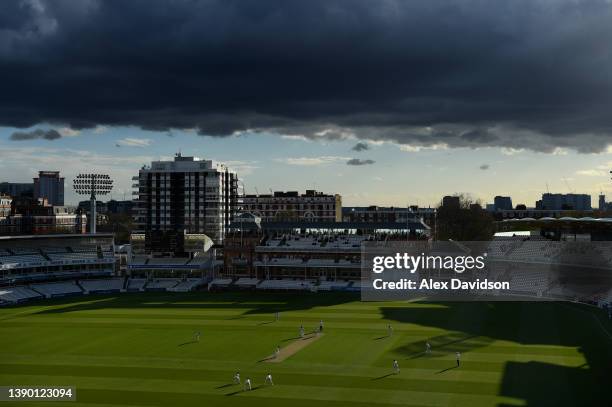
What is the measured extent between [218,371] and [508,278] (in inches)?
2213

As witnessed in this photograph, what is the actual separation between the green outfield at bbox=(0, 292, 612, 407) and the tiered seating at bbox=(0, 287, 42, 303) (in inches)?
315

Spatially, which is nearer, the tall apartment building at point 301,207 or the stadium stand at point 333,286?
the stadium stand at point 333,286

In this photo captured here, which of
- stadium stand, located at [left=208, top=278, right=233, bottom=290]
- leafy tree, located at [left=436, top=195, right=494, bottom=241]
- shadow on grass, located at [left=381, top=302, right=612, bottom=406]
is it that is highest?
leafy tree, located at [left=436, top=195, right=494, bottom=241]

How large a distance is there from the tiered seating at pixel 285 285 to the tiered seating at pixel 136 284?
19411 mm

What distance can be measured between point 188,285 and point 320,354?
50.4m

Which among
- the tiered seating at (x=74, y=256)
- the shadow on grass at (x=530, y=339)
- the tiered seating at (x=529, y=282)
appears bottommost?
the shadow on grass at (x=530, y=339)

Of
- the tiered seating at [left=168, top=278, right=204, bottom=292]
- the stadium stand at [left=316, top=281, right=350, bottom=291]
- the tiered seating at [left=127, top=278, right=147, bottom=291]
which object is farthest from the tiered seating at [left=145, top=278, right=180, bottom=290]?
the stadium stand at [left=316, top=281, right=350, bottom=291]

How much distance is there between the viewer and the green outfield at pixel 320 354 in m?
35.5

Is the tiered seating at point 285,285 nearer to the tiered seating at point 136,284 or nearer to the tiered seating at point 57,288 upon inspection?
the tiered seating at point 136,284

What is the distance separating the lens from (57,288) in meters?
88.4

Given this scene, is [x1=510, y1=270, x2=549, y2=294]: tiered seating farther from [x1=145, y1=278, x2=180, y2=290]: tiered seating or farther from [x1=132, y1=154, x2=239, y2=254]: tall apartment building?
[x1=132, y1=154, x2=239, y2=254]: tall apartment building

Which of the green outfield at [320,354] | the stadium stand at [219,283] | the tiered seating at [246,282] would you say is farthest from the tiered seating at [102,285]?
the tiered seating at [246,282]

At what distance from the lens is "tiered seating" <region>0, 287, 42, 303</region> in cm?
7959

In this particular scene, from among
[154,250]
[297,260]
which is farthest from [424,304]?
[154,250]
